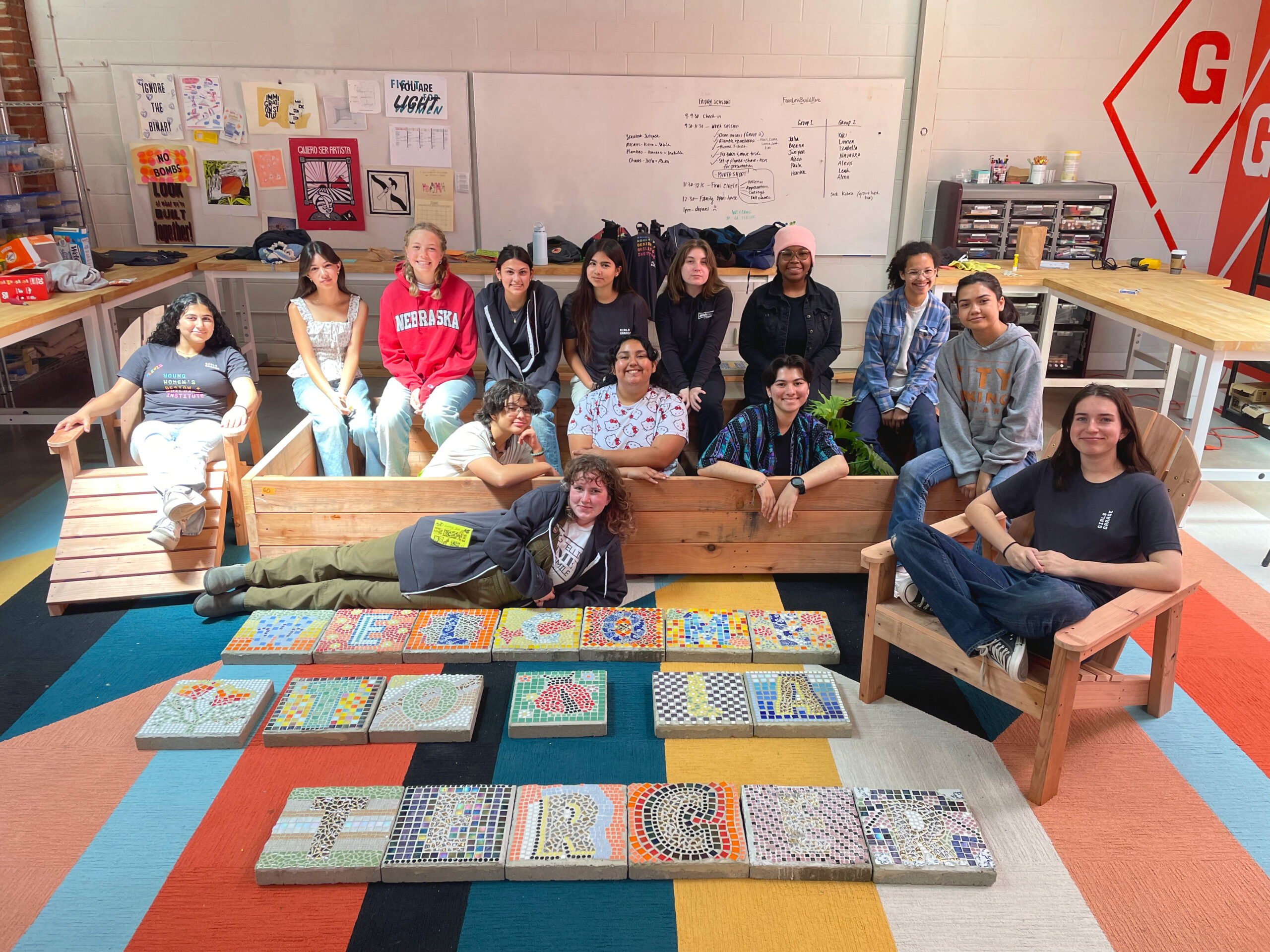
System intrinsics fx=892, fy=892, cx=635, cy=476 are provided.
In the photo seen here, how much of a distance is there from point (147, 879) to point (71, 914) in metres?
0.16

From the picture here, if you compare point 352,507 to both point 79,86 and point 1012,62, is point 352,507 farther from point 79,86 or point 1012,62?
point 1012,62

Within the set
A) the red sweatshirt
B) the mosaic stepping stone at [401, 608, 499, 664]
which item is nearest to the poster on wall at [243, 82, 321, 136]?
the red sweatshirt

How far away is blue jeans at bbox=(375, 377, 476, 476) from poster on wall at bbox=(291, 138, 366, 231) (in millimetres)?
2442

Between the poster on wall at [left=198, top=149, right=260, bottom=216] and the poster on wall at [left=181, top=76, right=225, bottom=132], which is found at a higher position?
the poster on wall at [left=181, top=76, right=225, bottom=132]

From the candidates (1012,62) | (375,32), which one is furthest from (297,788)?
(1012,62)

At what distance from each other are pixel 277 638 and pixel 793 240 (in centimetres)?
312

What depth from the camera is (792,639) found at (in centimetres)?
304

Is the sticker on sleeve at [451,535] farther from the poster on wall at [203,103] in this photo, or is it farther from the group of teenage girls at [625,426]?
the poster on wall at [203,103]

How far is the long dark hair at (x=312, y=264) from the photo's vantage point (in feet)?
13.5

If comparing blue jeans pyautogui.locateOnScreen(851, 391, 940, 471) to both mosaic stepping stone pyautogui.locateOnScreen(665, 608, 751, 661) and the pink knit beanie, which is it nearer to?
the pink knit beanie

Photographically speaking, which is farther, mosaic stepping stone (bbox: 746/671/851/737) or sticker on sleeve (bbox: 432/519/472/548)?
sticker on sleeve (bbox: 432/519/472/548)

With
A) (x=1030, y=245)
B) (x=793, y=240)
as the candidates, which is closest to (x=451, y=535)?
(x=793, y=240)

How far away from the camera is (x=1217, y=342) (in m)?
3.54

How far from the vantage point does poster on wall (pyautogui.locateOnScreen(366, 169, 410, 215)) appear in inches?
233
